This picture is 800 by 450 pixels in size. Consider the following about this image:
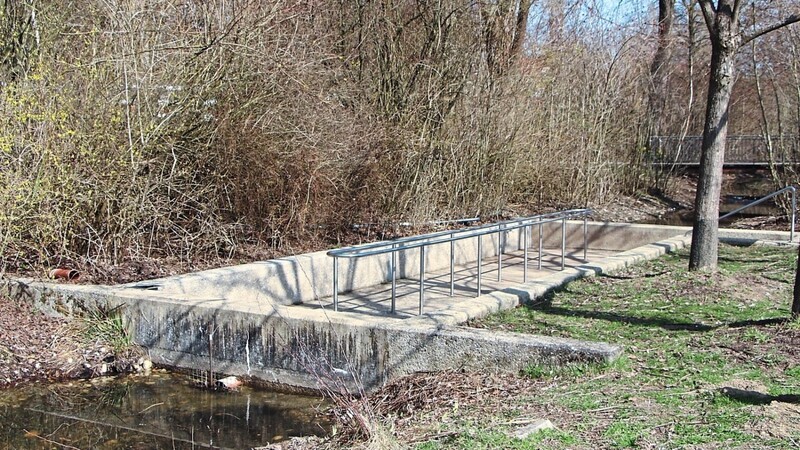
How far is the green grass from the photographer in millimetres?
4451

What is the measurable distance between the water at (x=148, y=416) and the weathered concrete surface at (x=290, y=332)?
0.30 metres

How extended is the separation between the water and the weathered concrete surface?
0.30m

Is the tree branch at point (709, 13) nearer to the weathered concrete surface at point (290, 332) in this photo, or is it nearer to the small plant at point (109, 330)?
the weathered concrete surface at point (290, 332)

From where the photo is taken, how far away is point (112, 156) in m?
9.06

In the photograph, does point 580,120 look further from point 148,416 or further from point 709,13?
point 148,416

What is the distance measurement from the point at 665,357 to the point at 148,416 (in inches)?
146

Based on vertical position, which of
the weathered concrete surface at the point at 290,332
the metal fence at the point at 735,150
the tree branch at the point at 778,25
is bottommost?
the weathered concrete surface at the point at 290,332

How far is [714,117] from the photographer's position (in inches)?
343

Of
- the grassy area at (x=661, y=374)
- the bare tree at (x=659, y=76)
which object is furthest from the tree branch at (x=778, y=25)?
the bare tree at (x=659, y=76)

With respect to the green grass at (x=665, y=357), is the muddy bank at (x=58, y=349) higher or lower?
lower

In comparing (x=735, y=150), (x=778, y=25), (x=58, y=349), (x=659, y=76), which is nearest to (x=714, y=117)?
Result: (x=778, y=25)

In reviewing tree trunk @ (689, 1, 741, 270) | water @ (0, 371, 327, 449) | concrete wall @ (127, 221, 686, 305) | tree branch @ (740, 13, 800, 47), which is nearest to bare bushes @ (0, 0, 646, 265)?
concrete wall @ (127, 221, 686, 305)

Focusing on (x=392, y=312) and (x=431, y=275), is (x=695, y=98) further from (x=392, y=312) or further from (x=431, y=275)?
(x=392, y=312)

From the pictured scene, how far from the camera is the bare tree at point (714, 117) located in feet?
28.2
